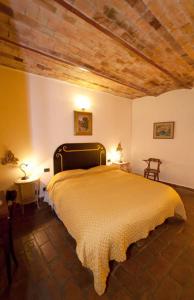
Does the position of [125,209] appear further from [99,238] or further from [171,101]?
[171,101]

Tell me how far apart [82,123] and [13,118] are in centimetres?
154

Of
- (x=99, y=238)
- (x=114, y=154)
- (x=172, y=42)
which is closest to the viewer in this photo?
(x=99, y=238)

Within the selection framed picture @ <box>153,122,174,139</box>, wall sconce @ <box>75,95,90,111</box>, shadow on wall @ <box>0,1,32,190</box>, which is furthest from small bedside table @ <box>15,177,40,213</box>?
framed picture @ <box>153,122,174,139</box>

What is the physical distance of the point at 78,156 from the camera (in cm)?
358

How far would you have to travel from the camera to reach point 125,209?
174cm

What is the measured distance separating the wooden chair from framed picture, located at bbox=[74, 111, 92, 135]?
2095 millimetres

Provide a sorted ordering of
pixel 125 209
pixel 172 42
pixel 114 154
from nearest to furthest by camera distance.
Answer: pixel 125 209 → pixel 172 42 → pixel 114 154

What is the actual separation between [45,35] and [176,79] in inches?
111

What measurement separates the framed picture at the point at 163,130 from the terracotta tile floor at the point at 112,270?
250 centimetres

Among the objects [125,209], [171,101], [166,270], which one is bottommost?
[166,270]

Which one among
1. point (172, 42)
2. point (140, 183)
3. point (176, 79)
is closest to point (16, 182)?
point (140, 183)

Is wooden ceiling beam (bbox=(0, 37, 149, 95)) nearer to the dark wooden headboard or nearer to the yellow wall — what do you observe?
the yellow wall

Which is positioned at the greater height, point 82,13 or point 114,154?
point 82,13

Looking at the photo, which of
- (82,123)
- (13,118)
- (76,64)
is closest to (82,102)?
(82,123)
